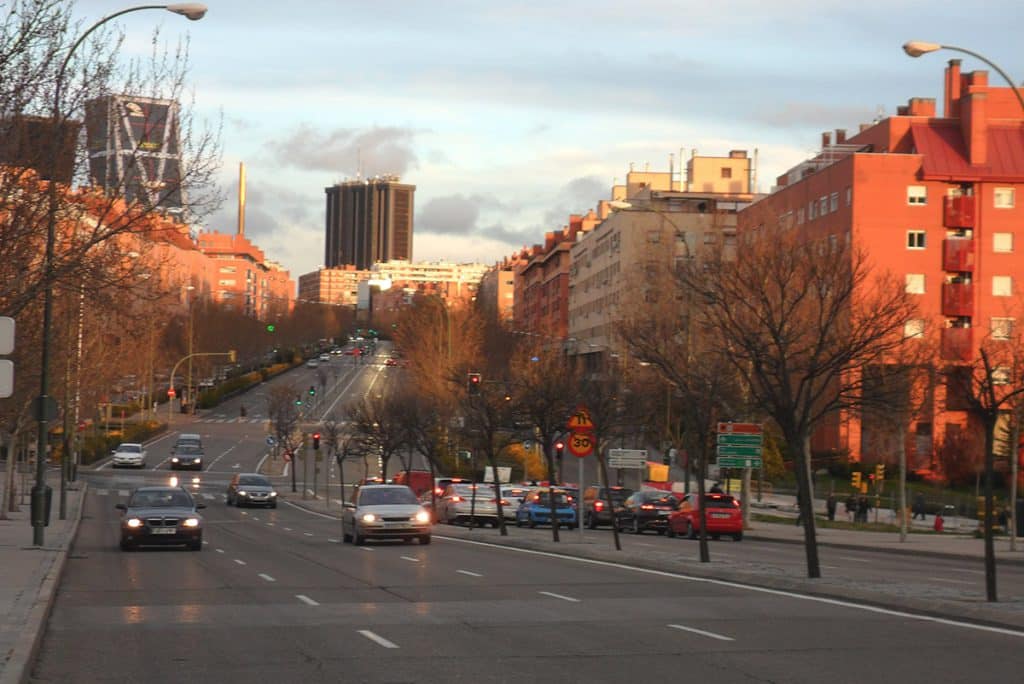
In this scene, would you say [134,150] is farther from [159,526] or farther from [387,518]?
[387,518]

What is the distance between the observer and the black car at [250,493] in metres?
62.3

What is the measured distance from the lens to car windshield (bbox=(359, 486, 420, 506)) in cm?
3634

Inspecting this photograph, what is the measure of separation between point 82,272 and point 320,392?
10941cm

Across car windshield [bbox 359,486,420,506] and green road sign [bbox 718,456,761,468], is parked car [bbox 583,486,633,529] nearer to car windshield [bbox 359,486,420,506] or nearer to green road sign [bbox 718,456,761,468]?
car windshield [bbox 359,486,420,506]

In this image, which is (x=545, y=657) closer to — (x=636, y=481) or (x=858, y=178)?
(x=636, y=481)

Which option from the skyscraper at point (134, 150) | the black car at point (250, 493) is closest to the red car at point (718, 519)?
the black car at point (250, 493)

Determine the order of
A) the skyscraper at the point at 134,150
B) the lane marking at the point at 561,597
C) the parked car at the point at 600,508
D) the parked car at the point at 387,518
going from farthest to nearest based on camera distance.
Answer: the parked car at the point at 600,508, the parked car at the point at 387,518, the skyscraper at the point at 134,150, the lane marking at the point at 561,597

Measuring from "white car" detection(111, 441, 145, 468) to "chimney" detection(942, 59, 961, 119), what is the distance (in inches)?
1946

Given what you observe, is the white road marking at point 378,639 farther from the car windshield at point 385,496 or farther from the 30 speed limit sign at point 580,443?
the car windshield at point 385,496

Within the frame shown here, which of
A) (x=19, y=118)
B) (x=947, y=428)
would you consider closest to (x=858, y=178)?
(x=947, y=428)

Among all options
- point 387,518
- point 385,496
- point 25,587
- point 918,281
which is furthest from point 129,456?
point 25,587

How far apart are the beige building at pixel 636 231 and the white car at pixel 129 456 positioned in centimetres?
3151

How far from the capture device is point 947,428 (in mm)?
72312

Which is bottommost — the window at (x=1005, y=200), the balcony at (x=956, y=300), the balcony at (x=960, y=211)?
the balcony at (x=956, y=300)
